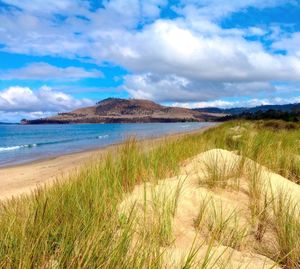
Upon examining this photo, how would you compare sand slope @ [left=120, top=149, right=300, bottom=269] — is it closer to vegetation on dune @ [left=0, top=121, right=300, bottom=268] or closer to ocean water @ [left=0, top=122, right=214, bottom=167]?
vegetation on dune @ [left=0, top=121, right=300, bottom=268]

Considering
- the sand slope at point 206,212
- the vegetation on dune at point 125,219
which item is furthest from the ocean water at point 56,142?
the sand slope at point 206,212

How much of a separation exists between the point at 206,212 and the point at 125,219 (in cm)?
131

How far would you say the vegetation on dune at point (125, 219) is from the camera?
8.48 feet

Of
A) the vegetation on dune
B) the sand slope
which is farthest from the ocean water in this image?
the sand slope

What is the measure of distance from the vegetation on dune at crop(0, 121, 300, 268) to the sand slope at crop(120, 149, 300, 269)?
1.1 inches

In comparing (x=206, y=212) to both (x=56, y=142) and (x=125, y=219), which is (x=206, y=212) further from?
(x=56, y=142)

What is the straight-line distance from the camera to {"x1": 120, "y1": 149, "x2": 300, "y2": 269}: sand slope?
341 cm

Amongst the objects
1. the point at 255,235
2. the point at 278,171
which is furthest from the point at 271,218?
the point at 278,171

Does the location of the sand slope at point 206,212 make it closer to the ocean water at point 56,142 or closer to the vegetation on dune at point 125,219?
the vegetation on dune at point 125,219

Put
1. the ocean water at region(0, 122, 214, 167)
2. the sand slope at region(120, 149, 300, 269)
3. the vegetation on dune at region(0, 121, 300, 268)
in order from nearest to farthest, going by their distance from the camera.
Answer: the vegetation on dune at region(0, 121, 300, 268), the sand slope at region(120, 149, 300, 269), the ocean water at region(0, 122, 214, 167)

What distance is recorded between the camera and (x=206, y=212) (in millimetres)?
4570

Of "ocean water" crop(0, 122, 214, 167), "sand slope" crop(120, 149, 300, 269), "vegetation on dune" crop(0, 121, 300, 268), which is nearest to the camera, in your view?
"vegetation on dune" crop(0, 121, 300, 268)

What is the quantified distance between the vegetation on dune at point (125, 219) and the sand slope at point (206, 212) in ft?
0.09

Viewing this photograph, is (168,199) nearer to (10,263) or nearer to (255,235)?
(255,235)
